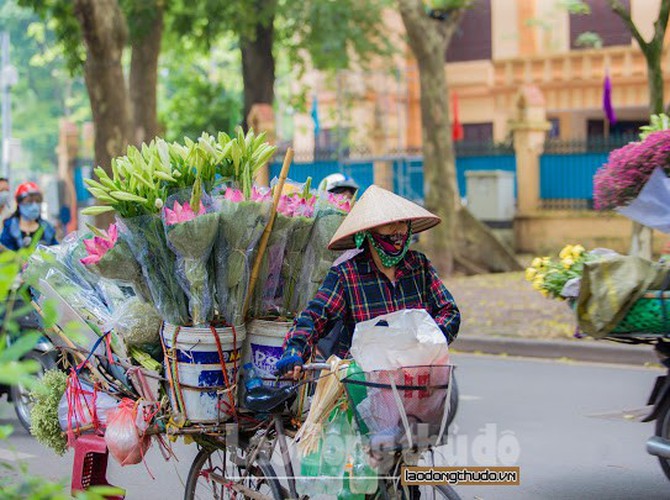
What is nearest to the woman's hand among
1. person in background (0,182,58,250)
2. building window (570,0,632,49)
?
person in background (0,182,58,250)

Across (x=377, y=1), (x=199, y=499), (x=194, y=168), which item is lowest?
(x=199, y=499)

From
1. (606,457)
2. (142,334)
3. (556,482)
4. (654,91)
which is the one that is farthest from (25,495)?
(654,91)

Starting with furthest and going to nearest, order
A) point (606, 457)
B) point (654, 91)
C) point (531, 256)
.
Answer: point (531, 256)
point (654, 91)
point (606, 457)

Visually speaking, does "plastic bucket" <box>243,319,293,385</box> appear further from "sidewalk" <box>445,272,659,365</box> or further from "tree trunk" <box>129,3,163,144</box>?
"tree trunk" <box>129,3,163,144</box>

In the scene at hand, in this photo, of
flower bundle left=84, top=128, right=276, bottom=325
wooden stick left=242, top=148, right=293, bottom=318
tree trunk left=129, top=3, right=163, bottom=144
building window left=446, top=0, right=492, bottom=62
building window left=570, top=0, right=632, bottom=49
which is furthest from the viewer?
building window left=446, top=0, right=492, bottom=62

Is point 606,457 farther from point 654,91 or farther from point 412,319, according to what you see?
point 654,91

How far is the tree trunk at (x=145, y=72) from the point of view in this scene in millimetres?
22547

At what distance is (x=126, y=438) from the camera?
15.8ft

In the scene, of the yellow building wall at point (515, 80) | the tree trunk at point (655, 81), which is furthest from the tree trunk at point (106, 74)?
the yellow building wall at point (515, 80)

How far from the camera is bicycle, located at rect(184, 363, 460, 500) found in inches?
157

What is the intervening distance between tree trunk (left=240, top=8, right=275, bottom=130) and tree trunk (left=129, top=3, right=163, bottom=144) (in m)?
3.55

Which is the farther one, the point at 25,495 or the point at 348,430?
the point at 348,430

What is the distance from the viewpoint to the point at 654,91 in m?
13.3

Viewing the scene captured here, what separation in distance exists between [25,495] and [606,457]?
527 cm
